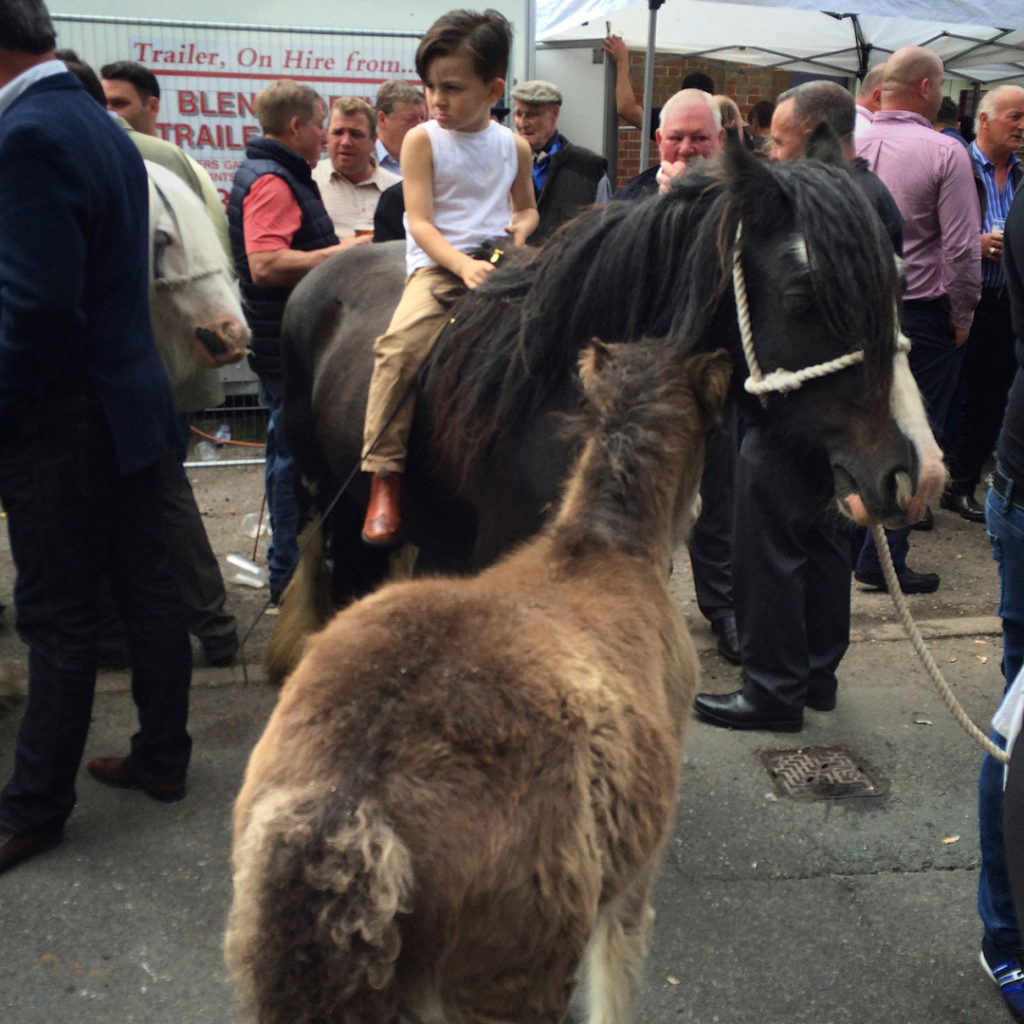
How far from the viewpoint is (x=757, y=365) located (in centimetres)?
292

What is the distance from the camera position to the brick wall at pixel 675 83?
42.1 feet

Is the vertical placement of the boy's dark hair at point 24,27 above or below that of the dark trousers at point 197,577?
above

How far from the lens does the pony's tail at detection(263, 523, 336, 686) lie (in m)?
4.89

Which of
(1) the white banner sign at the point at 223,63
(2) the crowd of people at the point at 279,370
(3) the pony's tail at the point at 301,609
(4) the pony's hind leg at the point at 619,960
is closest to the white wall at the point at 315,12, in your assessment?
(1) the white banner sign at the point at 223,63

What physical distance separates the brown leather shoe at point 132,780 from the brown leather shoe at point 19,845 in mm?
390

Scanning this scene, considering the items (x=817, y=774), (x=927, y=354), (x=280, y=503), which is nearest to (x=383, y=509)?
(x=817, y=774)

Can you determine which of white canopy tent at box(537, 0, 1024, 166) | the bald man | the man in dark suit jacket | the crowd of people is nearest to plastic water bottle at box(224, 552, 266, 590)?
the crowd of people

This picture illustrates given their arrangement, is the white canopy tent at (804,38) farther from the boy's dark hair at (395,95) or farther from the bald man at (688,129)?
the bald man at (688,129)

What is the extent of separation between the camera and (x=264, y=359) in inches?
231

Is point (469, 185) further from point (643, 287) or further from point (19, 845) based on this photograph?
point (19, 845)

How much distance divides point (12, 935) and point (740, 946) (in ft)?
7.12

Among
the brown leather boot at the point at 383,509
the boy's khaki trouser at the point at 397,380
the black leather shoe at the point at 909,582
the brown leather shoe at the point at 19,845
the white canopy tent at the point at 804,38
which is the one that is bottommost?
the black leather shoe at the point at 909,582

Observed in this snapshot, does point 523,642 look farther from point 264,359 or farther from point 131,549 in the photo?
point 264,359

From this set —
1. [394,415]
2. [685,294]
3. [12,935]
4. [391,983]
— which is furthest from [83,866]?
[685,294]
